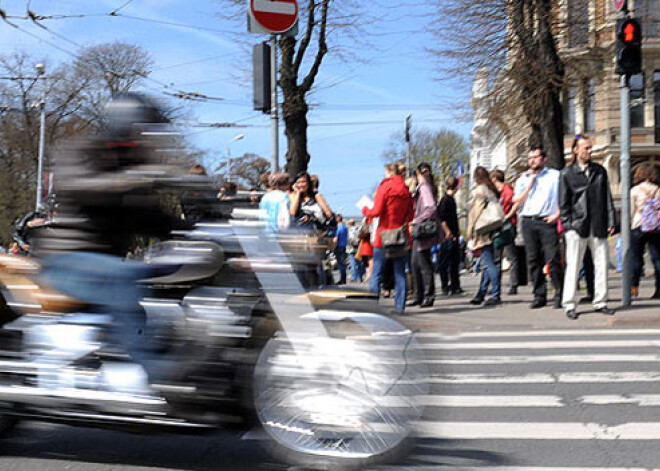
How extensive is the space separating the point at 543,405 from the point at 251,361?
2.44m

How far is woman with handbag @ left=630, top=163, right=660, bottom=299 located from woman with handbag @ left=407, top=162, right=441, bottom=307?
279 centimetres

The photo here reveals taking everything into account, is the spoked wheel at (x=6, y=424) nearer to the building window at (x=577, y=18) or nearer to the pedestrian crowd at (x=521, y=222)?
the pedestrian crowd at (x=521, y=222)

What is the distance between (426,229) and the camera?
11.7 metres

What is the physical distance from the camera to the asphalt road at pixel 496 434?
173 inches

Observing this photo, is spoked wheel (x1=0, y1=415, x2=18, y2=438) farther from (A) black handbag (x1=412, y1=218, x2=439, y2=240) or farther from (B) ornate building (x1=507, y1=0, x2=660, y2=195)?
(B) ornate building (x1=507, y1=0, x2=660, y2=195)

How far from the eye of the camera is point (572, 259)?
10055 millimetres

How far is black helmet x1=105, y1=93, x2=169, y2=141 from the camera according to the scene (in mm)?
4195

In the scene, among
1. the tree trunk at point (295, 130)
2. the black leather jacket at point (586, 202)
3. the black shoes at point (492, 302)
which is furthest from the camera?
the tree trunk at point (295, 130)

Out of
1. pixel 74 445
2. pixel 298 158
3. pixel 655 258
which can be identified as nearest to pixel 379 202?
pixel 655 258

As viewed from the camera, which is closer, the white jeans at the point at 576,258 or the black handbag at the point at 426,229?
the white jeans at the point at 576,258

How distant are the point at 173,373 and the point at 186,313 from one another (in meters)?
0.26

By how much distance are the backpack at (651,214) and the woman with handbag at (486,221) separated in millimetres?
2221

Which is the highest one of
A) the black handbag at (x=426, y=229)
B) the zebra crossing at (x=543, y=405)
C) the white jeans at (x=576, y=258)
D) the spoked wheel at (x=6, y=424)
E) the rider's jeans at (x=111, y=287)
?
the rider's jeans at (x=111, y=287)

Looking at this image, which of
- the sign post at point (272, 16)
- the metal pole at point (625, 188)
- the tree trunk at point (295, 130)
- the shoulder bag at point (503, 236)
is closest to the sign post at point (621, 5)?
the metal pole at point (625, 188)
